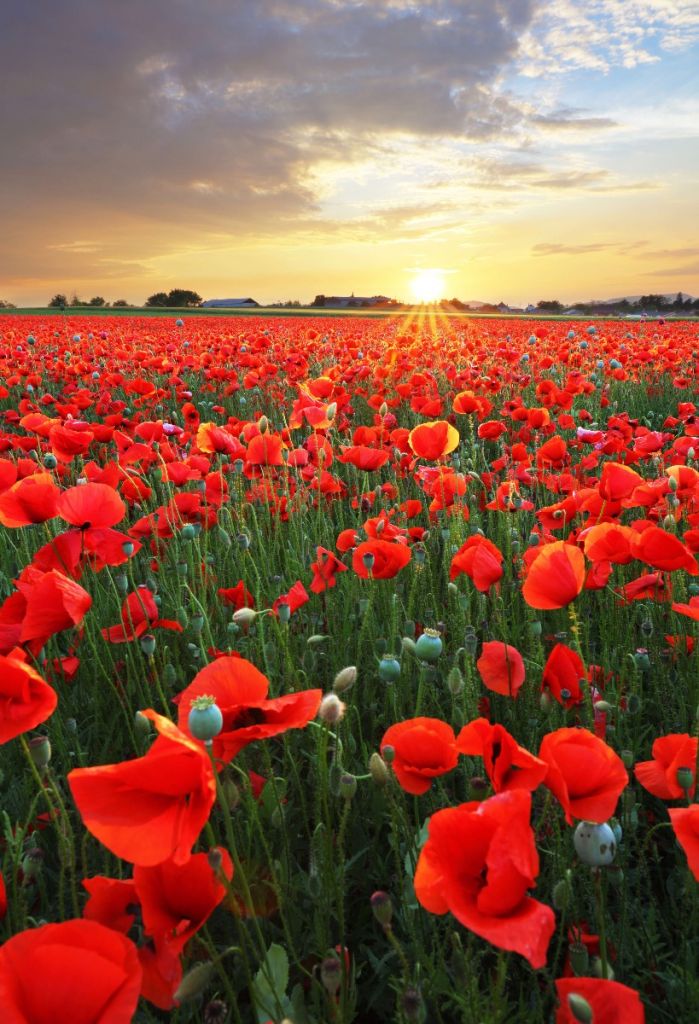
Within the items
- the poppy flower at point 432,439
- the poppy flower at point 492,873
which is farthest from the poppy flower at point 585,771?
the poppy flower at point 432,439

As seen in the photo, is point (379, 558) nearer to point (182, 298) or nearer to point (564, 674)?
point (564, 674)

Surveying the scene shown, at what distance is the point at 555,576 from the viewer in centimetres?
162

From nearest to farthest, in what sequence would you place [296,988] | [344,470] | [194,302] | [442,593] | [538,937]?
1. [538,937]
2. [296,988]
3. [442,593]
4. [344,470]
5. [194,302]

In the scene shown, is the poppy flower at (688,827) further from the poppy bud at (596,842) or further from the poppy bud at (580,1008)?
the poppy bud at (580,1008)

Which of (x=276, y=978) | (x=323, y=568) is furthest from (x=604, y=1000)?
(x=323, y=568)

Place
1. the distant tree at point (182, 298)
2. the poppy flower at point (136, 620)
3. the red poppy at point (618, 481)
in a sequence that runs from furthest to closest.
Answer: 1. the distant tree at point (182, 298)
2. the red poppy at point (618, 481)
3. the poppy flower at point (136, 620)

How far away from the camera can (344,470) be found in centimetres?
529

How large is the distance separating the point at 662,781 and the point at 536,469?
2865 millimetres

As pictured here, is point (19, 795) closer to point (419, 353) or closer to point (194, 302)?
point (419, 353)

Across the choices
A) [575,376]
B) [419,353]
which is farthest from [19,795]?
[419,353]

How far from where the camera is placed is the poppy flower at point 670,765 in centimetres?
120

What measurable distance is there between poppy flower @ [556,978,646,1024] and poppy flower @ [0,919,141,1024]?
1.74 feet

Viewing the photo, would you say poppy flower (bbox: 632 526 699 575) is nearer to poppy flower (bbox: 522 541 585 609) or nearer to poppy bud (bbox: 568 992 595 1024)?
poppy flower (bbox: 522 541 585 609)

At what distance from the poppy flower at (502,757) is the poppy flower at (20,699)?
0.61 m
